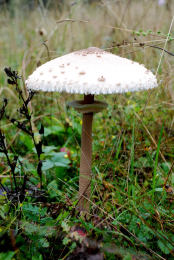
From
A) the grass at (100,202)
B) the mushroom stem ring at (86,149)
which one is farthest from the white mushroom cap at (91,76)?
the grass at (100,202)

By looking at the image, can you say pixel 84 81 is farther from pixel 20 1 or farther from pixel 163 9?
pixel 20 1

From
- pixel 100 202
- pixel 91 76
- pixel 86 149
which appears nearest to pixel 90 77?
pixel 91 76

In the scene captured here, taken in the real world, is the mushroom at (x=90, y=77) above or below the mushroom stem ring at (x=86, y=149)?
above

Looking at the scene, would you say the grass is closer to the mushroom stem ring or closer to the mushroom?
the mushroom stem ring

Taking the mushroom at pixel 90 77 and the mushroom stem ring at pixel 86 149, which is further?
the mushroom stem ring at pixel 86 149

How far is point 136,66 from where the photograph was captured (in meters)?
1.38

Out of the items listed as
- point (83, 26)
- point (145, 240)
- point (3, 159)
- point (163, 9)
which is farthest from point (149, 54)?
point (83, 26)

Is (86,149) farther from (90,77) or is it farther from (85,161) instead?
(90,77)

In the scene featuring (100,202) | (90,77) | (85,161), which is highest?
(90,77)

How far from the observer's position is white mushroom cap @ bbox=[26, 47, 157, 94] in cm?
117

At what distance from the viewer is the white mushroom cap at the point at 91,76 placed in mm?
1168

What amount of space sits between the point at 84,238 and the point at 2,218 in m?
0.54

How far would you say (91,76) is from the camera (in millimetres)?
1211

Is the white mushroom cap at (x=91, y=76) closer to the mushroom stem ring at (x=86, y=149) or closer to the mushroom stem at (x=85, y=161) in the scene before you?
the mushroom stem ring at (x=86, y=149)
